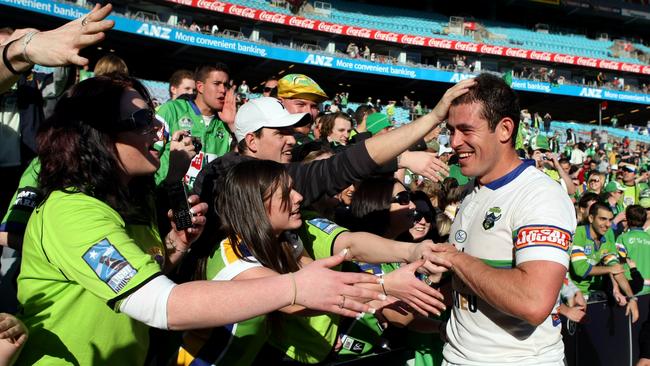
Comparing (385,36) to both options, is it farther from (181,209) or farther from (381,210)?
(181,209)

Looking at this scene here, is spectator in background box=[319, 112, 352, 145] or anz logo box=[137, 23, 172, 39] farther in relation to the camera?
anz logo box=[137, 23, 172, 39]

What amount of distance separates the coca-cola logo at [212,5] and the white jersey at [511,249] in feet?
94.9

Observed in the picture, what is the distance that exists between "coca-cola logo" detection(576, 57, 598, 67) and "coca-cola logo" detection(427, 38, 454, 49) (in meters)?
9.61

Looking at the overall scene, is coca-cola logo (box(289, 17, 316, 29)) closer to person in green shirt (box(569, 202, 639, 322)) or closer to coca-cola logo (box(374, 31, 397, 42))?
coca-cola logo (box(374, 31, 397, 42))

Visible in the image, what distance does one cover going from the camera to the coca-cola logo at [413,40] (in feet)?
115

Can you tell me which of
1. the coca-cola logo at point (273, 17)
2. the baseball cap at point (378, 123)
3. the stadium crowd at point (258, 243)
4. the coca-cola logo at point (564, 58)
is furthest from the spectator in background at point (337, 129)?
the coca-cola logo at point (564, 58)

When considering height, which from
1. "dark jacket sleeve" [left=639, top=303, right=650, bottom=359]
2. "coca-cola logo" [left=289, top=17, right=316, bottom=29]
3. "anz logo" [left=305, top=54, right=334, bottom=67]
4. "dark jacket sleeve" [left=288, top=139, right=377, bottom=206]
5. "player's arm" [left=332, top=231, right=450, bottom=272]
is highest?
"coca-cola logo" [left=289, top=17, right=316, bottom=29]

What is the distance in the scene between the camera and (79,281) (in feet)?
5.78

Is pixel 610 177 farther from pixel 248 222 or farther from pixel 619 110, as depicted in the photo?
pixel 619 110

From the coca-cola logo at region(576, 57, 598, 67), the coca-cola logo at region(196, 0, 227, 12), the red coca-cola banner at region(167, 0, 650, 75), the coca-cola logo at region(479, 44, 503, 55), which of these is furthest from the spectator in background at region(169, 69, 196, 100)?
the coca-cola logo at region(576, 57, 598, 67)

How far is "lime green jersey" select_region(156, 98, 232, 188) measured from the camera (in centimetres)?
495

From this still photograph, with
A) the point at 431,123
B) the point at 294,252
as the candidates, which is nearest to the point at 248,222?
the point at 294,252

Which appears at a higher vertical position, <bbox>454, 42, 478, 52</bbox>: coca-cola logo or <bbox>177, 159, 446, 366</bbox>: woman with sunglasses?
<bbox>454, 42, 478, 52</bbox>: coca-cola logo

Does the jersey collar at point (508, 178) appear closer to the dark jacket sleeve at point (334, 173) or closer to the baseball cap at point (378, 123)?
the dark jacket sleeve at point (334, 173)
